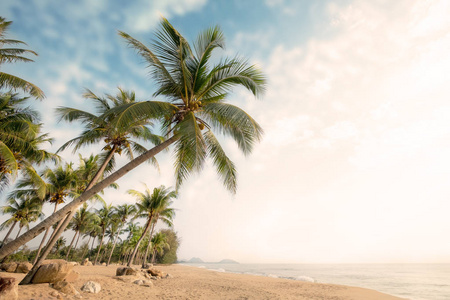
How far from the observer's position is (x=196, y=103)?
702 cm

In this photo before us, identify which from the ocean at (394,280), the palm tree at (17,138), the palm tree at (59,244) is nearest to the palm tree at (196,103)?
the palm tree at (17,138)

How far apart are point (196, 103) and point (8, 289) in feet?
22.3

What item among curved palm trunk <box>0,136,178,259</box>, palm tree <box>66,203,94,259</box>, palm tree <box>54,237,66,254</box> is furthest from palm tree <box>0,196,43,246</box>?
curved palm trunk <box>0,136,178,259</box>

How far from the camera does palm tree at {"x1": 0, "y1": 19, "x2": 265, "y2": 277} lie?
6336mm

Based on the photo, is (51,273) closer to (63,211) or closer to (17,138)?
(63,211)

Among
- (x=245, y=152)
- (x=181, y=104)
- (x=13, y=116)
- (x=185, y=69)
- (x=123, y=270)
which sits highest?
(x=13, y=116)

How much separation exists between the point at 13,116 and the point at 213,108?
35.2 ft

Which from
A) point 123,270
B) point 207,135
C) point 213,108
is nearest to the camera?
point 213,108

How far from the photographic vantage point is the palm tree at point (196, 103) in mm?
6336

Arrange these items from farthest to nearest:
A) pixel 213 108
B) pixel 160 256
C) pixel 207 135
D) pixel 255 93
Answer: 1. pixel 160 256
2. pixel 207 135
3. pixel 255 93
4. pixel 213 108

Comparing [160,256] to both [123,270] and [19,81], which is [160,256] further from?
[19,81]

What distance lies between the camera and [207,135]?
25.5 ft

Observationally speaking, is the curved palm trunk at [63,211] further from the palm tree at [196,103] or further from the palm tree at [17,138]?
the palm tree at [17,138]

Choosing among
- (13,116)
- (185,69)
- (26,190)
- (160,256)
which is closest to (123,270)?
(13,116)
